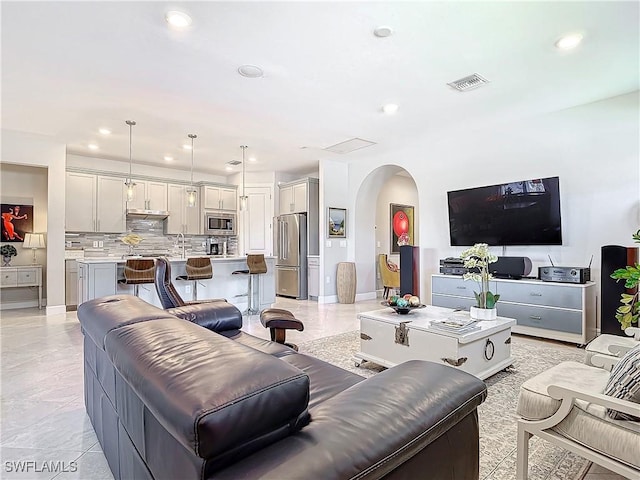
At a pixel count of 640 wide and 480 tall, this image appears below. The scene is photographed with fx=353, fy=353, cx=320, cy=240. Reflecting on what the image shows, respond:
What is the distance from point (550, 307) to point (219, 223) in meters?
6.13

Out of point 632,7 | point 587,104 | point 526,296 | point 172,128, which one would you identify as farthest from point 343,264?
point 632,7

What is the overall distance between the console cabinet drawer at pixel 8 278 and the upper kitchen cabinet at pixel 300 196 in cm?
470

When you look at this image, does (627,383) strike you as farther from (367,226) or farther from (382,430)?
(367,226)

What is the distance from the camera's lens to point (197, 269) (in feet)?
15.6

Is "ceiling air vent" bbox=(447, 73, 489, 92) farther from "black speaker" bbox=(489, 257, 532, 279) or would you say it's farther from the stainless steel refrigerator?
the stainless steel refrigerator

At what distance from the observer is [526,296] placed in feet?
13.5

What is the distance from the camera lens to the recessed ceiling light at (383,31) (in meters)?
2.59

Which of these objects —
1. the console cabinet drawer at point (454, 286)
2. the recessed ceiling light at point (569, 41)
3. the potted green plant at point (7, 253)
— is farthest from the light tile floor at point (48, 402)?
the recessed ceiling light at point (569, 41)

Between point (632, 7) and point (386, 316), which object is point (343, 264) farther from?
point (632, 7)

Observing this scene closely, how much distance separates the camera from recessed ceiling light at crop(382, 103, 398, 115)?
4035mm

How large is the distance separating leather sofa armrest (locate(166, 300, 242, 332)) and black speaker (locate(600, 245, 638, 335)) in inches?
142

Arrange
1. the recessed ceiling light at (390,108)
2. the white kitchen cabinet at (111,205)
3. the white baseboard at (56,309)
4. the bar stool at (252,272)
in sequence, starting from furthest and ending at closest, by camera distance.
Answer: the white kitchen cabinet at (111,205) → the white baseboard at (56,309) → the bar stool at (252,272) → the recessed ceiling light at (390,108)

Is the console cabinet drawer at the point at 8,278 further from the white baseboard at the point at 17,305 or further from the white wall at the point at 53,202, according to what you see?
the white wall at the point at 53,202

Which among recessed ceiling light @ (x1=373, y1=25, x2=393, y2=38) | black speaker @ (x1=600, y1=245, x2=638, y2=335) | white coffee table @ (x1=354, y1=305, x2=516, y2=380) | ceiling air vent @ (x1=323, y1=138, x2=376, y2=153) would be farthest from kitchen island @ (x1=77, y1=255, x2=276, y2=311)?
black speaker @ (x1=600, y1=245, x2=638, y2=335)
